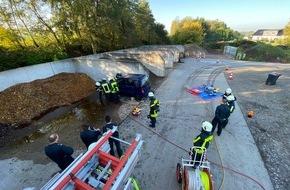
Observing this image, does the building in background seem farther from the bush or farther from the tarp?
the bush

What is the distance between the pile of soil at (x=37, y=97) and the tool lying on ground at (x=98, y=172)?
680 cm

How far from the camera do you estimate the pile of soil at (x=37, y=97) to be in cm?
827

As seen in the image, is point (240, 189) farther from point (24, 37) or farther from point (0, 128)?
point (24, 37)

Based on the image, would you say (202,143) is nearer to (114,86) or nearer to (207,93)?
(114,86)

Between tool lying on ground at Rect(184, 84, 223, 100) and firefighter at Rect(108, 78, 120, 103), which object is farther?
tool lying on ground at Rect(184, 84, 223, 100)

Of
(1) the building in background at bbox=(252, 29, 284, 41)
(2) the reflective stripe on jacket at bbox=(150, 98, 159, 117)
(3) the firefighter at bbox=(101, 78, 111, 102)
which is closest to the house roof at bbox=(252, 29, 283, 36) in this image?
(1) the building in background at bbox=(252, 29, 284, 41)

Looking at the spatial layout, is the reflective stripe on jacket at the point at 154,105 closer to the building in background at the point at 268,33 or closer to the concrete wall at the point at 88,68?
the concrete wall at the point at 88,68

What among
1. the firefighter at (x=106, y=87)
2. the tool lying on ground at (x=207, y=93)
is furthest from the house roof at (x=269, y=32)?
the firefighter at (x=106, y=87)

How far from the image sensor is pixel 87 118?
8641 millimetres

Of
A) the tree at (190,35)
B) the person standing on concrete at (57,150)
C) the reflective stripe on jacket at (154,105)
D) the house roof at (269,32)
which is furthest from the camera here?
the house roof at (269,32)

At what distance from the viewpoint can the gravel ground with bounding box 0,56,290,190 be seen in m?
5.99

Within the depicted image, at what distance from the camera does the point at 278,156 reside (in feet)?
18.9

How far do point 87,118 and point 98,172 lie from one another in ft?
19.3

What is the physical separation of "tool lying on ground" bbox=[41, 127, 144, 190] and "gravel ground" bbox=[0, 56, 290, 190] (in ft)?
11.9
